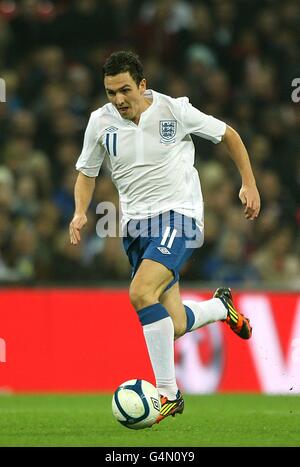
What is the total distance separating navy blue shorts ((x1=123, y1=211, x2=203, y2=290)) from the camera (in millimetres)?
6949

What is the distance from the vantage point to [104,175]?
1260 centimetres

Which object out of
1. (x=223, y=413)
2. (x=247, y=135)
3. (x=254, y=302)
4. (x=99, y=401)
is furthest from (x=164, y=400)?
(x=247, y=135)

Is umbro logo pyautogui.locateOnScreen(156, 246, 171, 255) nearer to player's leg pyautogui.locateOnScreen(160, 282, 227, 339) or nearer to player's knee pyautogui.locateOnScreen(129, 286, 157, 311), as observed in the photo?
player's knee pyautogui.locateOnScreen(129, 286, 157, 311)

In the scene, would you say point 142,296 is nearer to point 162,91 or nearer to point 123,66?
point 123,66

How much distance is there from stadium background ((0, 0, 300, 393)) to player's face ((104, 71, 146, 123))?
13.8 feet

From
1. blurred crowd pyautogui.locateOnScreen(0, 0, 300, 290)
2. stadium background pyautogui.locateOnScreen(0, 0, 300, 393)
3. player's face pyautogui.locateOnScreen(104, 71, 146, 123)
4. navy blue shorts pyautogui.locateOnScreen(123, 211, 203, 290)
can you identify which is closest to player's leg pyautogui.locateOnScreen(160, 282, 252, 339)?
navy blue shorts pyautogui.locateOnScreen(123, 211, 203, 290)

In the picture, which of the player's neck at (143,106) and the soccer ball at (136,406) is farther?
the player's neck at (143,106)

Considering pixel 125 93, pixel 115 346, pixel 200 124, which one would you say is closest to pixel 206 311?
pixel 200 124

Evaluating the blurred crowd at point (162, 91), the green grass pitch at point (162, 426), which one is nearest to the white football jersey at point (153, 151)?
the green grass pitch at point (162, 426)

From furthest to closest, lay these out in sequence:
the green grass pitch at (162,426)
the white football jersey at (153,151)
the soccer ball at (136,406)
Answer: the white football jersey at (153,151) < the soccer ball at (136,406) < the green grass pitch at (162,426)

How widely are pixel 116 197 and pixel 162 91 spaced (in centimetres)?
170

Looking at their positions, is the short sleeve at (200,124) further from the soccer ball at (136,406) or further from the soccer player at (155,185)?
the soccer ball at (136,406)

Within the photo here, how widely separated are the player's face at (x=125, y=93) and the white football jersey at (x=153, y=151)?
108 mm

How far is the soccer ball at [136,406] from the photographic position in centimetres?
649
